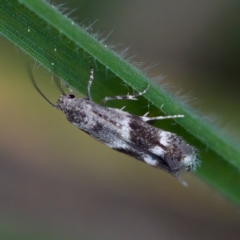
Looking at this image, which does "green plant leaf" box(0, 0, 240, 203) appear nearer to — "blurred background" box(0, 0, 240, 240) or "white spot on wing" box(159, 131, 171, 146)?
"white spot on wing" box(159, 131, 171, 146)

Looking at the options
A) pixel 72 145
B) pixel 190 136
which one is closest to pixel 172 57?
pixel 72 145

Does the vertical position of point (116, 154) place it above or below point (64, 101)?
above

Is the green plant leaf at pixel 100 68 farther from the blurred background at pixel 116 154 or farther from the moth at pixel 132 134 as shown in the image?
the blurred background at pixel 116 154

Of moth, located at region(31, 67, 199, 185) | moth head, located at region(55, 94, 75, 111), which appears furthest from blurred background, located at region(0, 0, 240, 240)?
moth, located at region(31, 67, 199, 185)

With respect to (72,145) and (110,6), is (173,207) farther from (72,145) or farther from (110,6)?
(110,6)

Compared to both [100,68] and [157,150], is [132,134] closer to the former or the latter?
[157,150]

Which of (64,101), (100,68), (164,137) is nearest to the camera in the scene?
(100,68)

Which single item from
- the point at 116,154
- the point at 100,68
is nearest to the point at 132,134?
the point at 100,68
